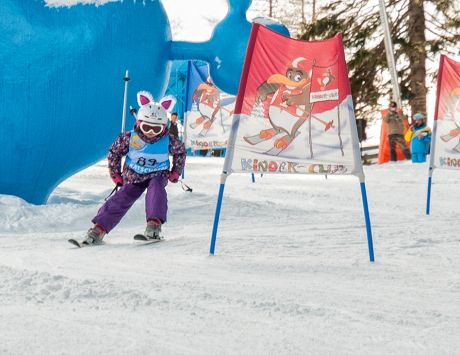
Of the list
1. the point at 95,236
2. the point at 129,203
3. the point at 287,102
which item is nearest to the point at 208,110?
the point at 129,203

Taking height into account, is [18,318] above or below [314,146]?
below

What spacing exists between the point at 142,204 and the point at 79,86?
→ 1.23 m

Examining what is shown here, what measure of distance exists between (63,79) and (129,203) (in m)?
1.87

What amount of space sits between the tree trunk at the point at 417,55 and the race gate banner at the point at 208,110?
6232 mm

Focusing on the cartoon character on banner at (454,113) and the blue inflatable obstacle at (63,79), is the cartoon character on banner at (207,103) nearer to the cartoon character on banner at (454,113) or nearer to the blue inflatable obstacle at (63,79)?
the blue inflatable obstacle at (63,79)

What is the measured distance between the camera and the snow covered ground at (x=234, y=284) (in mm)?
2074

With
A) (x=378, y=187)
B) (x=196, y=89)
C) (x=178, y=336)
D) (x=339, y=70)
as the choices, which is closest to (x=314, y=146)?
(x=339, y=70)

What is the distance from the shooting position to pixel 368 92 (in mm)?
15477

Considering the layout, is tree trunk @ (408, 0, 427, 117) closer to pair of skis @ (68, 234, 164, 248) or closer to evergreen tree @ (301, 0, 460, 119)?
evergreen tree @ (301, 0, 460, 119)

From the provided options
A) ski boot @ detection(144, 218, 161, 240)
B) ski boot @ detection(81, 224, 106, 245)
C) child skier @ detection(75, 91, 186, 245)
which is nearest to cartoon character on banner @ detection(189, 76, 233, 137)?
child skier @ detection(75, 91, 186, 245)

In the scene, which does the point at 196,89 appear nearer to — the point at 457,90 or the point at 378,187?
the point at 378,187

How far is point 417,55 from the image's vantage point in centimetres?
1456

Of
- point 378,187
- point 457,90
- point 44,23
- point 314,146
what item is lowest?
point 378,187

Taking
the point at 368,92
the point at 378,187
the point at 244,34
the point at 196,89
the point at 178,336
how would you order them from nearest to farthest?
the point at 178,336
the point at 244,34
the point at 378,187
the point at 196,89
the point at 368,92
